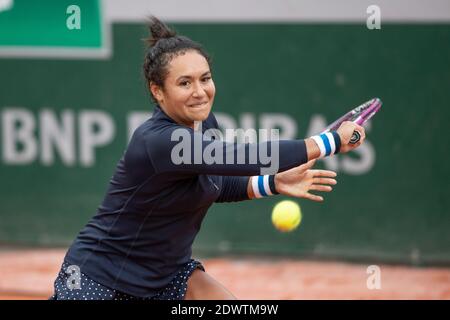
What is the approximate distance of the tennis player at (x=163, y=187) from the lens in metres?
3.40

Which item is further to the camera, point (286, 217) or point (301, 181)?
point (286, 217)

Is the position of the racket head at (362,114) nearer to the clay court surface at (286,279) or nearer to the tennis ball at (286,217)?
the tennis ball at (286,217)

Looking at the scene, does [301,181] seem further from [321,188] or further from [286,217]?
[286,217]

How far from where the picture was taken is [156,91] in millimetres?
3686

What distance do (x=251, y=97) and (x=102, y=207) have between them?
3174 mm

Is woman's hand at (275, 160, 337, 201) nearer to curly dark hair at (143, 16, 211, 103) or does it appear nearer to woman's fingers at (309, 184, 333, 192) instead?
woman's fingers at (309, 184, 333, 192)

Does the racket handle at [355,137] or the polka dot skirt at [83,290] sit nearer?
the racket handle at [355,137]

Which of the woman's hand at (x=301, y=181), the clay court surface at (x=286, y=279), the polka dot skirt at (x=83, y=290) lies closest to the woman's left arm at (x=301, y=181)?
the woman's hand at (x=301, y=181)

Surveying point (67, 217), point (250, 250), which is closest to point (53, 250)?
point (67, 217)

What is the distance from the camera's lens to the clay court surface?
6.04 meters

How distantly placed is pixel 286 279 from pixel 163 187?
122 inches

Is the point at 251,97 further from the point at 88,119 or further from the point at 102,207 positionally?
the point at 102,207

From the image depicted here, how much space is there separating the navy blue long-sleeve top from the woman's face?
0.06 meters

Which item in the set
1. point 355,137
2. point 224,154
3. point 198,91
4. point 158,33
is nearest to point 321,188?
point 355,137
